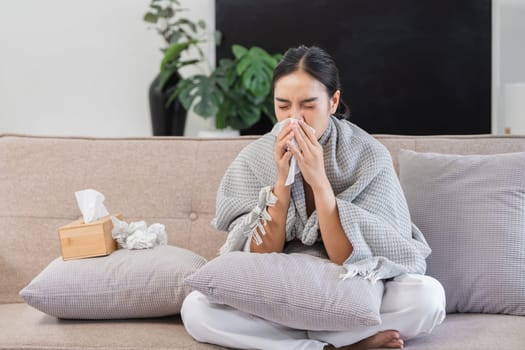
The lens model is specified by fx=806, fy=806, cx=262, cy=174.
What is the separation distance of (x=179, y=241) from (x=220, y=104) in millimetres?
2406

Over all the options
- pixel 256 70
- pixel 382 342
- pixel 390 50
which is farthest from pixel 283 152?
pixel 390 50

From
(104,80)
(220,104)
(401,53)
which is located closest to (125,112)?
(104,80)

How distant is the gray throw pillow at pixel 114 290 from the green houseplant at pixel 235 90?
104 inches

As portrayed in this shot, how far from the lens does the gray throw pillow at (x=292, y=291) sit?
5.68 feet

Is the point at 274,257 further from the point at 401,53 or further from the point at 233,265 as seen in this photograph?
the point at 401,53

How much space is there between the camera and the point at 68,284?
1.98m

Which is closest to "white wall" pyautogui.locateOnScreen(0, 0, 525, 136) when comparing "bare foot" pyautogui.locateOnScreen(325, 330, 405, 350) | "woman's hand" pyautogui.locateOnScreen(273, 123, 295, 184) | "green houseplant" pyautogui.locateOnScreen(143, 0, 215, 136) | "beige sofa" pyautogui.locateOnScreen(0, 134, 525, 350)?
"green houseplant" pyautogui.locateOnScreen(143, 0, 215, 136)

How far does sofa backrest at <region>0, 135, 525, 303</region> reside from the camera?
92.2 inches

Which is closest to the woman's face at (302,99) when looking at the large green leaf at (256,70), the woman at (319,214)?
the woman at (319,214)

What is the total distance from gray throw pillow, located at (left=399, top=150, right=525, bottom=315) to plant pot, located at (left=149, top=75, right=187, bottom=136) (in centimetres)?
271

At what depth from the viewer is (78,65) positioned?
5.07 m

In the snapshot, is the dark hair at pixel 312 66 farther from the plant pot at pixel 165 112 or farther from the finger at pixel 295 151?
the plant pot at pixel 165 112

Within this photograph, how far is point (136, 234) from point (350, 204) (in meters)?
0.58

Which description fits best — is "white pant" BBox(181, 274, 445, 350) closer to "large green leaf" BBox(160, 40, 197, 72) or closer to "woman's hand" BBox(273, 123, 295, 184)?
"woman's hand" BBox(273, 123, 295, 184)
